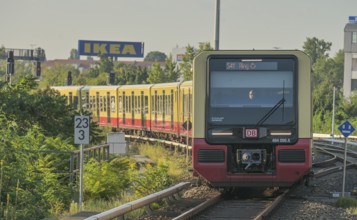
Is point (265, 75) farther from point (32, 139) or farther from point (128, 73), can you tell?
point (128, 73)

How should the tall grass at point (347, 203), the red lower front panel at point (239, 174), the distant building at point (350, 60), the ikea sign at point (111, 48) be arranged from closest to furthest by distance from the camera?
the red lower front panel at point (239, 174), the tall grass at point (347, 203), the distant building at point (350, 60), the ikea sign at point (111, 48)

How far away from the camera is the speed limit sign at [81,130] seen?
18.2 metres

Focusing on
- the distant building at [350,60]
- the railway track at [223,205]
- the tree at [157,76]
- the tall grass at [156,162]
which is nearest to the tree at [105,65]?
the distant building at [350,60]

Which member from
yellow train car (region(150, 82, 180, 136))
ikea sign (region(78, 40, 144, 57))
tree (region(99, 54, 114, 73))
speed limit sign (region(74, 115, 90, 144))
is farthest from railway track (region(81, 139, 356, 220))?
ikea sign (region(78, 40, 144, 57))

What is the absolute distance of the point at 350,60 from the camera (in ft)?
384

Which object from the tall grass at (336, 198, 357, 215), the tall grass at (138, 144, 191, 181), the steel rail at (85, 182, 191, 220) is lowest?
the tall grass at (336, 198, 357, 215)

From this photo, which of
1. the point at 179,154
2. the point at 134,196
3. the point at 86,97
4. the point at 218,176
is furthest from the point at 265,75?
the point at 86,97

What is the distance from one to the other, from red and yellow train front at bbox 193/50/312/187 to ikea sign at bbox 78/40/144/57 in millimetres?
119743

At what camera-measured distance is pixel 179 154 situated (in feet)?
111

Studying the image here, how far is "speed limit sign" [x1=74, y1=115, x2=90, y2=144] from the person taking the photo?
59.6 feet

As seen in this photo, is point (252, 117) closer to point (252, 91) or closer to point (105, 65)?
point (252, 91)

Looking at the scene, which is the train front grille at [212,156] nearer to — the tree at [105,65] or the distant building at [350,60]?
the distant building at [350,60]

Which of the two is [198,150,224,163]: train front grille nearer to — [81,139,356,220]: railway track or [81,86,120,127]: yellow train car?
[81,139,356,220]: railway track

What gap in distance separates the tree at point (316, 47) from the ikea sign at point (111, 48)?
46.2 m
